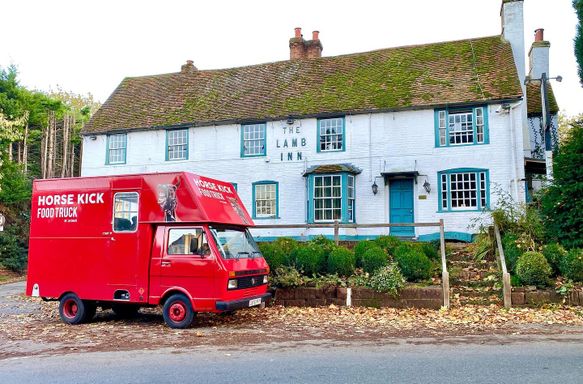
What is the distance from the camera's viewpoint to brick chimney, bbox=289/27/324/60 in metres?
23.9

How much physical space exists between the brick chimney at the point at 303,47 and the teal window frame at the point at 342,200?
25.8 feet

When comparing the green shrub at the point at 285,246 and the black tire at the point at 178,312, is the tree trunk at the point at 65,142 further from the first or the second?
the black tire at the point at 178,312

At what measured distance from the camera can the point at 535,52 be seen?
21.8 m

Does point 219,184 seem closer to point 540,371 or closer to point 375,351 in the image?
point 375,351

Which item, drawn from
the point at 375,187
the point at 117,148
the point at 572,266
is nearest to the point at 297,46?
the point at 375,187

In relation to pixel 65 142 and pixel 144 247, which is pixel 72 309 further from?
pixel 65 142

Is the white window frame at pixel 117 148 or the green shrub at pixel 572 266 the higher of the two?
the white window frame at pixel 117 148

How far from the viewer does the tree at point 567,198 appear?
1177 cm

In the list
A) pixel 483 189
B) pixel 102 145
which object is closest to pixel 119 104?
pixel 102 145

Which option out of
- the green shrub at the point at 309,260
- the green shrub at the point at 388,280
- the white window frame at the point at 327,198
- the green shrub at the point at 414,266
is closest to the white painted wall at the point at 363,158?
the white window frame at the point at 327,198

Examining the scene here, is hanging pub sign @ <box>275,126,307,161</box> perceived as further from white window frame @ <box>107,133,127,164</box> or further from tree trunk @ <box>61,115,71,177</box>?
tree trunk @ <box>61,115,71,177</box>

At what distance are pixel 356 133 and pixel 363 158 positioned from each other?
3.48 ft

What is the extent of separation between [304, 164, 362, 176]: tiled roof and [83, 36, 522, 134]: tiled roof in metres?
2.18

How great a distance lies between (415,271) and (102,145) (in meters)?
16.9
